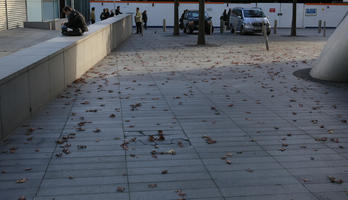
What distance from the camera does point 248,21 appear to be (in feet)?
101

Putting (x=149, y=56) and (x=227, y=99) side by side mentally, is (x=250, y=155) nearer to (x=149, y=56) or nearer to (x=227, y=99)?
(x=227, y=99)

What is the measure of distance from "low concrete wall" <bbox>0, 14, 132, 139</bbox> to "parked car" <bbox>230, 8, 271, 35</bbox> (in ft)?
62.7

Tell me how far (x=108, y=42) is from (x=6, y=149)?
12327mm

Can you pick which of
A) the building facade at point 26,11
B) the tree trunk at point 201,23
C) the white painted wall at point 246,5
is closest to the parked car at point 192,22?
the building facade at point 26,11

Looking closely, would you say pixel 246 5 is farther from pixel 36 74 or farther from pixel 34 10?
pixel 36 74

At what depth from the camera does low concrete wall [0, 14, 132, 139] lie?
6.48 m

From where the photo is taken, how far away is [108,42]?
1791 cm

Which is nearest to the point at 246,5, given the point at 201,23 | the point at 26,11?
the point at 26,11

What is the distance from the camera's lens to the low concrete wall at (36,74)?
648cm

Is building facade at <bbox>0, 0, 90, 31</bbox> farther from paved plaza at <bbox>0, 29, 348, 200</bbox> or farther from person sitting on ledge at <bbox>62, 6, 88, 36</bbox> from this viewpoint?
paved plaza at <bbox>0, 29, 348, 200</bbox>

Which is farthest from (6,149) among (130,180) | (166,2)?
(166,2)

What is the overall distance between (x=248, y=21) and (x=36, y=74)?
24653mm

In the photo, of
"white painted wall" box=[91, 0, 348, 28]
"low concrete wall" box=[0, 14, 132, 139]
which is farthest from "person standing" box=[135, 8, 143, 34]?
"low concrete wall" box=[0, 14, 132, 139]

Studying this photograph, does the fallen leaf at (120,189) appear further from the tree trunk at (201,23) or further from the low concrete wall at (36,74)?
the tree trunk at (201,23)
